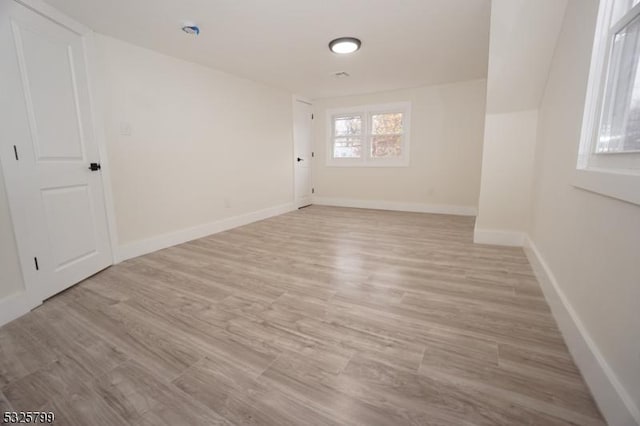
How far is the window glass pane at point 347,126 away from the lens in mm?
5766

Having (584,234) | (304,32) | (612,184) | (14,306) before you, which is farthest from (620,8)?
(14,306)

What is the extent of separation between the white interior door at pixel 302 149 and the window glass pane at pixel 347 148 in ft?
2.01

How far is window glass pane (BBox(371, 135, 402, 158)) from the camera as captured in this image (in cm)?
543

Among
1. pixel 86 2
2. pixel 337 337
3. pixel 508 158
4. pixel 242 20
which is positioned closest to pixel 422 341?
pixel 337 337

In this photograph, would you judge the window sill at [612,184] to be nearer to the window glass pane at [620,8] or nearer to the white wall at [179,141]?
the window glass pane at [620,8]

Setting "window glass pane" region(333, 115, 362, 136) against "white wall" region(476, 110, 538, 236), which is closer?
"white wall" region(476, 110, 538, 236)

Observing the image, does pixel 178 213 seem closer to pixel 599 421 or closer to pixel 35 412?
pixel 35 412

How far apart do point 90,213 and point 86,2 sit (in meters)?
1.71

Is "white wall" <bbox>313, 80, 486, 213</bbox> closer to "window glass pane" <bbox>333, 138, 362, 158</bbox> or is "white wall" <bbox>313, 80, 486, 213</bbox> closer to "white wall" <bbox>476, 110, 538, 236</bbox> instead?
"window glass pane" <bbox>333, 138, 362, 158</bbox>

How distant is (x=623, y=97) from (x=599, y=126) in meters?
0.20

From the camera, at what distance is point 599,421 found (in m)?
1.03

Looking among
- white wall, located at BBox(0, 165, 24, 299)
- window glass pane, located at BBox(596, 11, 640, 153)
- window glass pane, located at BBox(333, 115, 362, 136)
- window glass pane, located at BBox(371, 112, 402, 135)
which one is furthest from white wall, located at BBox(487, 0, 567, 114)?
white wall, located at BBox(0, 165, 24, 299)

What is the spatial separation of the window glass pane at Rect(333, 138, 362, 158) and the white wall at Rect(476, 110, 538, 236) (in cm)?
297

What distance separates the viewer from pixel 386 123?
5.46 metres
